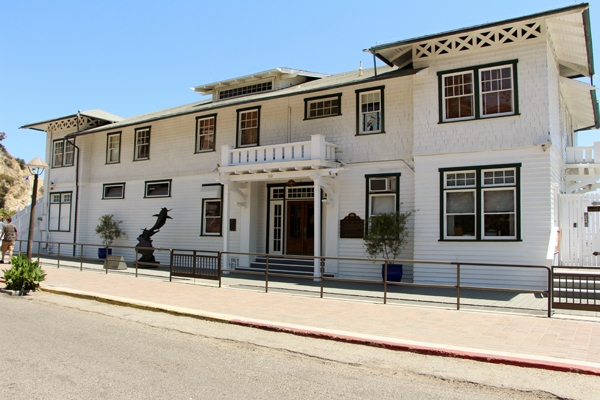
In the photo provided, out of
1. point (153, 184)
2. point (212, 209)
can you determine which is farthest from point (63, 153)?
point (212, 209)

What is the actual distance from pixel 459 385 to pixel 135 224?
19.4 m

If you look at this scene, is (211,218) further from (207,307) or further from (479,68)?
(479,68)

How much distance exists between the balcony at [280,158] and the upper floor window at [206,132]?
264cm

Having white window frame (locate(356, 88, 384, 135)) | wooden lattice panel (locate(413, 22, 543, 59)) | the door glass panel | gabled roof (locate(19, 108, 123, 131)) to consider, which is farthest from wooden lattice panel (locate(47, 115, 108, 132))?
wooden lattice panel (locate(413, 22, 543, 59))

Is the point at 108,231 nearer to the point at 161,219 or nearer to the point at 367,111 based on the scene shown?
the point at 161,219

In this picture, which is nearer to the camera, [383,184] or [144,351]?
[144,351]

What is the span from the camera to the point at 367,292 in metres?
12.7

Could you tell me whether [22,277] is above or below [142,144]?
below

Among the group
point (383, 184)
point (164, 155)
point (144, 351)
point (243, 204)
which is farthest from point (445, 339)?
point (164, 155)

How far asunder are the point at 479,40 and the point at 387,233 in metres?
6.25

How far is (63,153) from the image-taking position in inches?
1005

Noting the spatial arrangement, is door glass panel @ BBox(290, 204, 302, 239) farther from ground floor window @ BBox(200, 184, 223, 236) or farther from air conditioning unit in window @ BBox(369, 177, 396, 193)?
air conditioning unit in window @ BBox(369, 177, 396, 193)

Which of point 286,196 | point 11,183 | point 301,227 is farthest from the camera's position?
point 11,183

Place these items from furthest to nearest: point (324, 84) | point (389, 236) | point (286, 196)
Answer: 1. point (286, 196)
2. point (324, 84)
3. point (389, 236)
